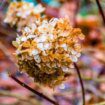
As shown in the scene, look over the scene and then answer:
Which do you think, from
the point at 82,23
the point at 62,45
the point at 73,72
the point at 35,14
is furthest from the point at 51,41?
the point at 82,23

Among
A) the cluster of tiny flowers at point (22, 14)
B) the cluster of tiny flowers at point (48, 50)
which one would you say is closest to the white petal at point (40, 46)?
the cluster of tiny flowers at point (48, 50)

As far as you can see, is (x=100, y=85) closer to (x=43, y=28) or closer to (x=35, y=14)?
(x=35, y=14)

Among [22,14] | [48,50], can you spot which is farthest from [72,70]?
[48,50]

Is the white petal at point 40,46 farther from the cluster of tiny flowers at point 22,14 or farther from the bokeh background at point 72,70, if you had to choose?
the cluster of tiny flowers at point 22,14

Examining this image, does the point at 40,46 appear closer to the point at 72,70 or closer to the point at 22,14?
the point at 22,14

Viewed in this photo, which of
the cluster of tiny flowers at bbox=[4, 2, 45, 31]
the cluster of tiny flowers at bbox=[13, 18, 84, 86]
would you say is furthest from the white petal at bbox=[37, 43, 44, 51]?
the cluster of tiny flowers at bbox=[4, 2, 45, 31]

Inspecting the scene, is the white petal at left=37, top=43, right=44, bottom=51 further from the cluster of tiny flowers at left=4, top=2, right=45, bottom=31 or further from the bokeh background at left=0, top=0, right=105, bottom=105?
the cluster of tiny flowers at left=4, top=2, right=45, bottom=31
